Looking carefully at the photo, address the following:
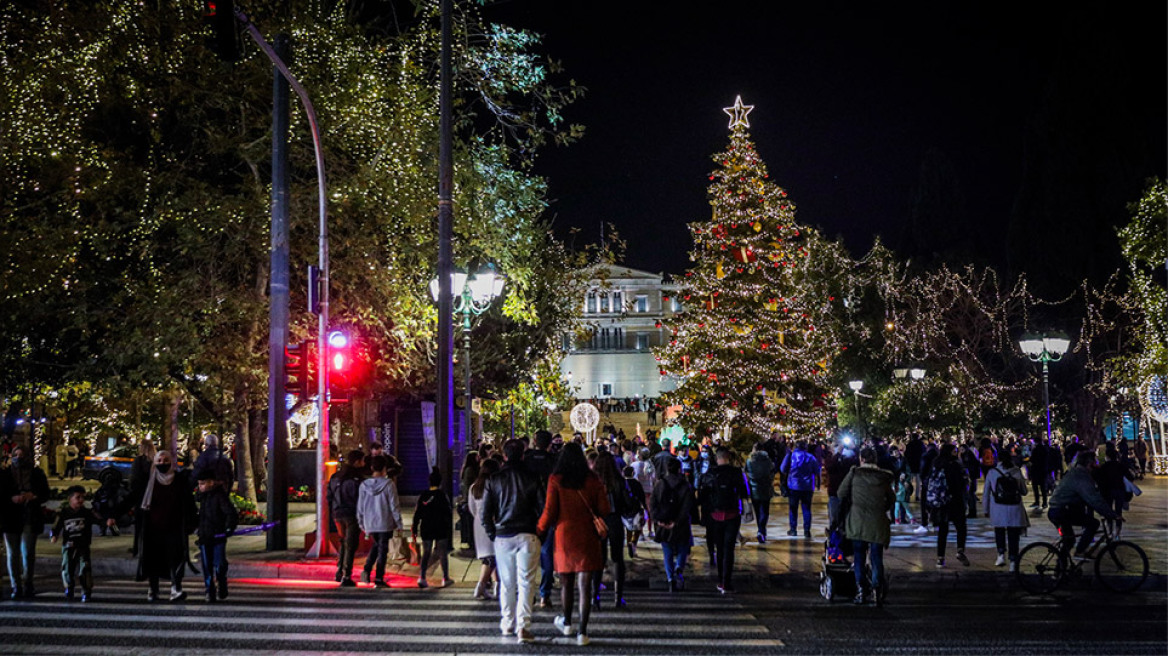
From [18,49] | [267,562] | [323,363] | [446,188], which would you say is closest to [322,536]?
[267,562]

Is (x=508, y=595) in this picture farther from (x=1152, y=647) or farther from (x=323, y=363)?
(x=323, y=363)

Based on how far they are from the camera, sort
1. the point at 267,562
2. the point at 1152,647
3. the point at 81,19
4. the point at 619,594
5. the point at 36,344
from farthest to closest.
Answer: the point at 36,344
the point at 81,19
the point at 267,562
the point at 619,594
the point at 1152,647

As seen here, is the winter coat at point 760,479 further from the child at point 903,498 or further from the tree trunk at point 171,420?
the tree trunk at point 171,420

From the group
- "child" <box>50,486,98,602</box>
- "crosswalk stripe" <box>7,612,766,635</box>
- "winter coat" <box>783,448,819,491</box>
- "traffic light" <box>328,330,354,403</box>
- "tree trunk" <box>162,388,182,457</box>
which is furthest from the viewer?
"tree trunk" <box>162,388,182,457</box>

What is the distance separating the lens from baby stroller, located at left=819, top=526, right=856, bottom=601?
39.7 feet

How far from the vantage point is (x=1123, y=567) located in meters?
13.6

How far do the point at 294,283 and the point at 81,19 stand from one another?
635 centimetres

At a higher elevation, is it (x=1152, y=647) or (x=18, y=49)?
(x=18, y=49)

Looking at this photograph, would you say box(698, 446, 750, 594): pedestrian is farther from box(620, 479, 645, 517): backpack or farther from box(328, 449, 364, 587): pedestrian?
box(328, 449, 364, 587): pedestrian

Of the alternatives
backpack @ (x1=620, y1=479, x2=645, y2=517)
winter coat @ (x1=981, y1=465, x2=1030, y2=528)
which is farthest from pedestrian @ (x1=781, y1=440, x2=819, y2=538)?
backpack @ (x1=620, y1=479, x2=645, y2=517)

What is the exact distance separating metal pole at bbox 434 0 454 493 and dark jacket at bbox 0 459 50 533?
5.18m

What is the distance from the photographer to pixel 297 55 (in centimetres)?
1973

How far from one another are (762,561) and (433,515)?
5282mm

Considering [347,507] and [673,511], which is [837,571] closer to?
[673,511]
